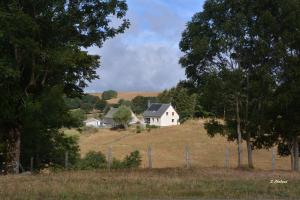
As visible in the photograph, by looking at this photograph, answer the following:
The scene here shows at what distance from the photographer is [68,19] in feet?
74.6

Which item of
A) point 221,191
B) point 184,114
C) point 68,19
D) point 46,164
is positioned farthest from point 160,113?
point 221,191

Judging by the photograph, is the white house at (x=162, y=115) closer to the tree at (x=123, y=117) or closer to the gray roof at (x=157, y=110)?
the gray roof at (x=157, y=110)

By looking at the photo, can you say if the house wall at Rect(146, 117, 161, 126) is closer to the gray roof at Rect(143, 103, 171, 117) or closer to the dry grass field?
the gray roof at Rect(143, 103, 171, 117)

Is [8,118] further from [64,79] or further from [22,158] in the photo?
[22,158]

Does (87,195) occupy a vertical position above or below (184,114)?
below

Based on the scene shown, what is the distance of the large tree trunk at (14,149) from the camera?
23.9m

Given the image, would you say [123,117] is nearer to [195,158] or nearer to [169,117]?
[169,117]

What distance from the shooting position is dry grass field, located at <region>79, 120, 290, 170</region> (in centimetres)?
5232

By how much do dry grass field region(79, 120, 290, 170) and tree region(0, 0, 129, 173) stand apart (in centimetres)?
2377

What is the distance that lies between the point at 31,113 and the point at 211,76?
9.85 metres

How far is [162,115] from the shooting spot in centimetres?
12038

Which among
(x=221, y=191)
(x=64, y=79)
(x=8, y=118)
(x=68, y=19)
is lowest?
(x=221, y=191)

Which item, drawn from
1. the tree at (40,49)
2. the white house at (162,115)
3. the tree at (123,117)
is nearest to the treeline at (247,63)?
the tree at (40,49)

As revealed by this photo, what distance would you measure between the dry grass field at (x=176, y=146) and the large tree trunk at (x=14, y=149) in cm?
2338
